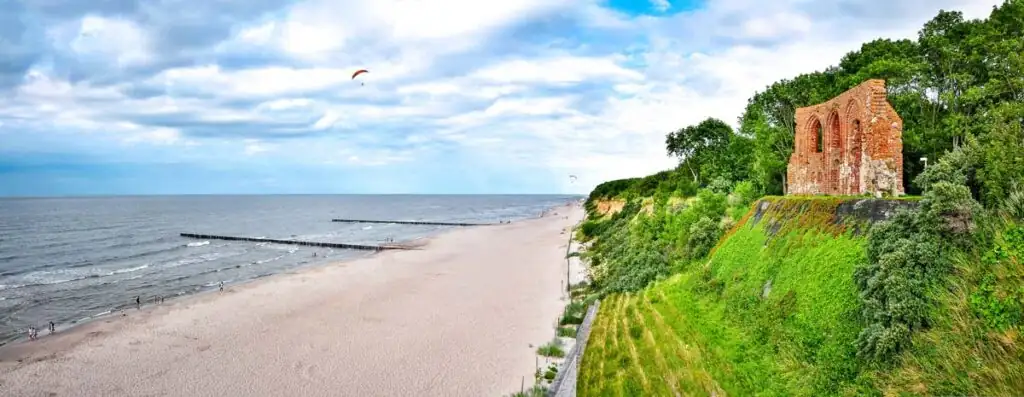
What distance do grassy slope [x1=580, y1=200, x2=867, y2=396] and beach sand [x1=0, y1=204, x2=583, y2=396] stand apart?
4514 mm

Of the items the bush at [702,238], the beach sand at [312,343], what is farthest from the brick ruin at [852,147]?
the beach sand at [312,343]

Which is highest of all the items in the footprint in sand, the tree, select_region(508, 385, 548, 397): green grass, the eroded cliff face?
the tree

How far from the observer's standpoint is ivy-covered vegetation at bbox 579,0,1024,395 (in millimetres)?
8680

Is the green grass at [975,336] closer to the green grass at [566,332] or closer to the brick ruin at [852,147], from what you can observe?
the brick ruin at [852,147]

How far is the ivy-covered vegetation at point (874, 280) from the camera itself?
868cm

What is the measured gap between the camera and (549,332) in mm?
23484

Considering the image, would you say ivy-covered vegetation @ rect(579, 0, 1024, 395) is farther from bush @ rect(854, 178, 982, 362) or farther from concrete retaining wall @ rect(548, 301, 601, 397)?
concrete retaining wall @ rect(548, 301, 601, 397)

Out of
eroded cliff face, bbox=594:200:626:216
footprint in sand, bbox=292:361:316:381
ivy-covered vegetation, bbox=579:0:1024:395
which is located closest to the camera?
ivy-covered vegetation, bbox=579:0:1024:395

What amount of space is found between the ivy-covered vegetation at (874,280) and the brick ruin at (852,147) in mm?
3116

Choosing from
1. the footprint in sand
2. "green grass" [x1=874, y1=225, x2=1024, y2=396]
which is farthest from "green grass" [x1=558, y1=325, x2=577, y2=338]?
"green grass" [x1=874, y1=225, x2=1024, y2=396]

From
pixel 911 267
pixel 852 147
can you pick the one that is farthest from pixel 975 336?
pixel 852 147

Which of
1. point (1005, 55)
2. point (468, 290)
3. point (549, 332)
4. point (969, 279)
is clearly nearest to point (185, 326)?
point (468, 290)

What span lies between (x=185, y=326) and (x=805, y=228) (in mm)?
28553

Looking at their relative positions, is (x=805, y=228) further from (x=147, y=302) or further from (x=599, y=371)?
(x=147, y=302)
